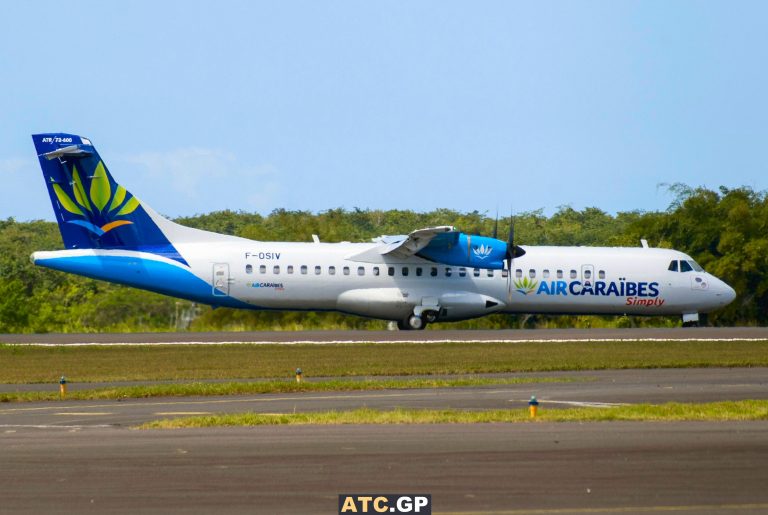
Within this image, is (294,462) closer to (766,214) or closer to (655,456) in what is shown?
(655,456)

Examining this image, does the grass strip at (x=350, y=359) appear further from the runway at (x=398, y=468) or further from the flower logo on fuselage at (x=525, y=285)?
the runway at (x=398, y=468)

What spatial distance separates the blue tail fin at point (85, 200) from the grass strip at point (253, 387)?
15136 mm

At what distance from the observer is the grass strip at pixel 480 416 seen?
17.2 meters

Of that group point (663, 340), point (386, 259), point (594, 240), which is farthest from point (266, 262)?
point (594, 240)

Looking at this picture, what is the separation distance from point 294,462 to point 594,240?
247ft

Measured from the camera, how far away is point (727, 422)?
1689 cm

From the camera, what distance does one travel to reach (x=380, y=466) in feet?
43.3

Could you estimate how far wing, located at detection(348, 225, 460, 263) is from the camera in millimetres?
38375

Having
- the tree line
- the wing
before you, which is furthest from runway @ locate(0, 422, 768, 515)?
the tree line

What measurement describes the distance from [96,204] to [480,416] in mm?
23915

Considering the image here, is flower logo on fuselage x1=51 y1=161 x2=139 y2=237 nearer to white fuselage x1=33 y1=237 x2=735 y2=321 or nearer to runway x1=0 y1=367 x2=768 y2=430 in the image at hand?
white fuselage x1=33 y1=237 x2=735 y2=321

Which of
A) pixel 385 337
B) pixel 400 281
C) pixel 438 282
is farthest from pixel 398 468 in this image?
pixel 438 282

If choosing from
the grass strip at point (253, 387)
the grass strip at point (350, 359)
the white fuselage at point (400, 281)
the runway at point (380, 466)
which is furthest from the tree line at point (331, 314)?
the runway at point (380, 466)

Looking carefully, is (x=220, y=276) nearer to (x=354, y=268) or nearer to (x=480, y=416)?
(x=354, y=268)
